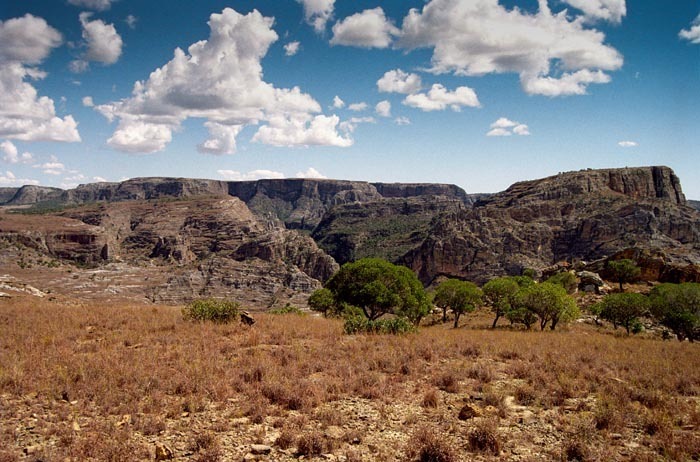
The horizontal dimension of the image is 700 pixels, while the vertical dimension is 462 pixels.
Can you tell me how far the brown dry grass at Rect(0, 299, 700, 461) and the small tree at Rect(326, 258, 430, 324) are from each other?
17.1m

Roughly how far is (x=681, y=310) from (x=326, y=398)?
37.0 metres

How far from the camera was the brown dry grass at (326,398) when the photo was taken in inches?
272

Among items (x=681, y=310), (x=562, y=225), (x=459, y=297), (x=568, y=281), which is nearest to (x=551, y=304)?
(x=681, y=310)

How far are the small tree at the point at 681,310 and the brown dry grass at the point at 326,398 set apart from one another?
23997 mm

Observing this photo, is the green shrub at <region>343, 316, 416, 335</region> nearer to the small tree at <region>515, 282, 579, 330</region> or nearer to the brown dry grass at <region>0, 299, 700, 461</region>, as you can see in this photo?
the brown dry grass at <region>0, 299, 700, 461</region>

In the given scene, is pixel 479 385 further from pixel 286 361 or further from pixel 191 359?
pixel 191 359

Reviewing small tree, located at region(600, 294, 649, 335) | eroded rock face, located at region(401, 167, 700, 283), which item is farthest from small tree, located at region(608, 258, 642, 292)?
eroded rock face, located at region(401, 167, 700, 283)

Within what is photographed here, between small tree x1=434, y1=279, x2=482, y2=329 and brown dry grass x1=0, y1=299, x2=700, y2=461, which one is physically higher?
brown dry grass x1=0, y1=299, x2=700, y2=461

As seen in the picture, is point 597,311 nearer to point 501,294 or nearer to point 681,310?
point 681,310

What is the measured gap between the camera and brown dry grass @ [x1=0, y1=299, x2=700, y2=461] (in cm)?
690

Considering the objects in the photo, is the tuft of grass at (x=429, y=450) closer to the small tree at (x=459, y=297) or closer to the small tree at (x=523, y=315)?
the small tree at (x=523, y=315)

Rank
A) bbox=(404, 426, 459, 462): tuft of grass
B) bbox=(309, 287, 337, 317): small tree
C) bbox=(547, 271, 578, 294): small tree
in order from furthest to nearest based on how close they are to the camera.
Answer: bbox=(547, 271, 578, 294): small tree → bbox=(309, 287, 337, 317): small tree → bbox=(404, 426, 459, 462): tuft of grass

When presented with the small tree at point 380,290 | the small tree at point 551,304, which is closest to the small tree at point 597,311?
the small tree at point 551,304

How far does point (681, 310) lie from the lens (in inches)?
1312
